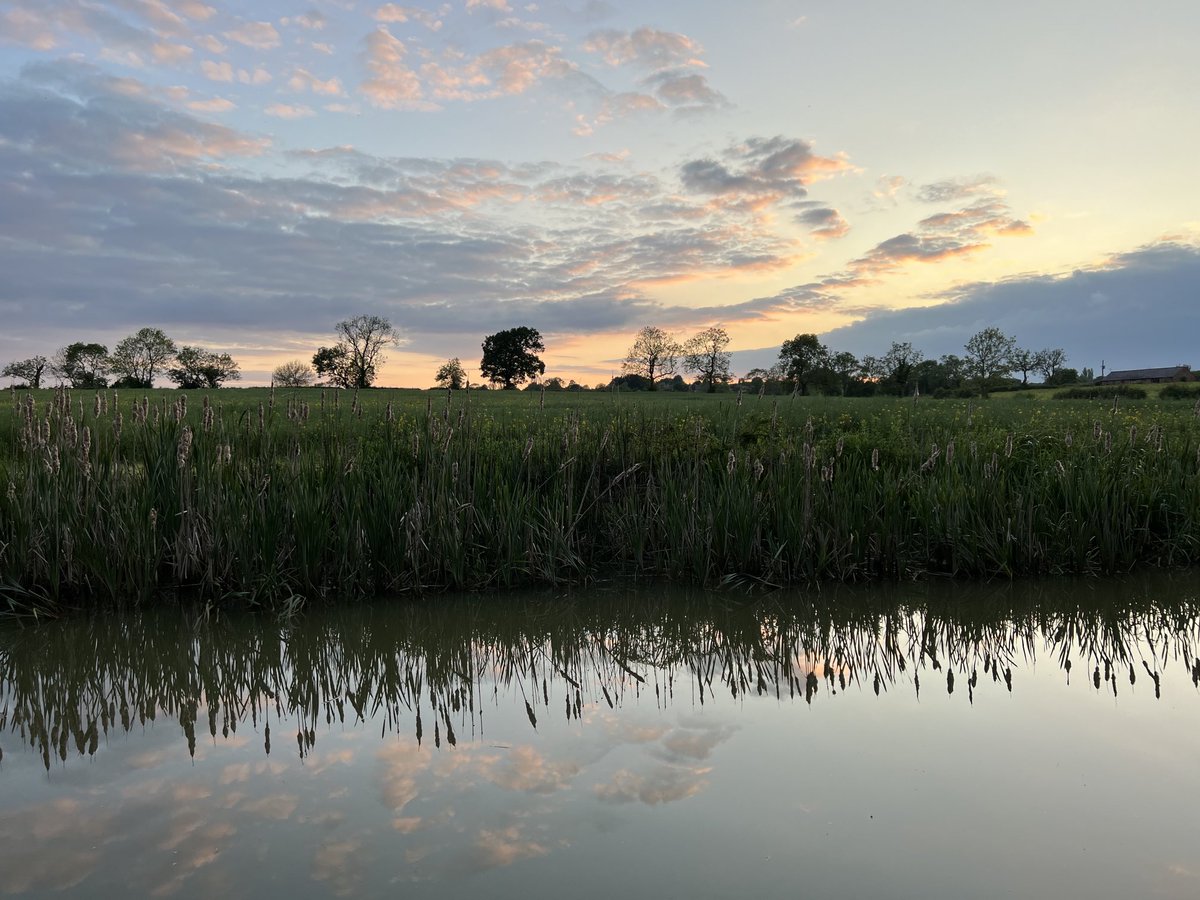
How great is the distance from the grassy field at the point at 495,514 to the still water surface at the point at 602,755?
59 cm

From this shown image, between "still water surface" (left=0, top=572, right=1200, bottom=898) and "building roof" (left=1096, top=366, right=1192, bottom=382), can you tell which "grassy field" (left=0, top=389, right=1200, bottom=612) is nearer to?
"still water surface" (left=0, top=572, right=1200, bottom=898)

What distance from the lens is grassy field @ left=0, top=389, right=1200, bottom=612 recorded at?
20.5 feet

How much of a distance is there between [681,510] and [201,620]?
426 cm

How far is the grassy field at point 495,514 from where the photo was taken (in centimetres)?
624

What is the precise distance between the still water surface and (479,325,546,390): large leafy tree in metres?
77.8

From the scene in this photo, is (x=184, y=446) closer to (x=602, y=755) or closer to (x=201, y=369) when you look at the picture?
(x=602, y=755)

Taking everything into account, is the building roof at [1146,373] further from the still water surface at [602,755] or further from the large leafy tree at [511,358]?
the still water surface at [602,755]

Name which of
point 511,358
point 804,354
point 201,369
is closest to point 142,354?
point 201,369

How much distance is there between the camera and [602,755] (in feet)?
12.1

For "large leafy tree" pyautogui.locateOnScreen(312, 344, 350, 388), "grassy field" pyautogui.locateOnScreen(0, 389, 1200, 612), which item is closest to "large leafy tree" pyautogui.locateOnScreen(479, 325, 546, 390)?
"large leafy tree" pyautogui.locateOnScreen(312, 344, 350, 388)

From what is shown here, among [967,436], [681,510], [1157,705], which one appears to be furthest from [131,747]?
[967,436]

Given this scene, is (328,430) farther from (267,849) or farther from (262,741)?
(267,849)

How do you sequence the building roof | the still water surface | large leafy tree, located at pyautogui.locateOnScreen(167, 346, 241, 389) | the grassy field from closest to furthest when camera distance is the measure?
the still water surface → the grassy field → large leafy tree, located at pyautogui.locateOnScreen(167, 346, 241, 389) → the building roof

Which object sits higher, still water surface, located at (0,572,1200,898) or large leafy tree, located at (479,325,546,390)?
large leafy tree, located at (479,325,546,390)
